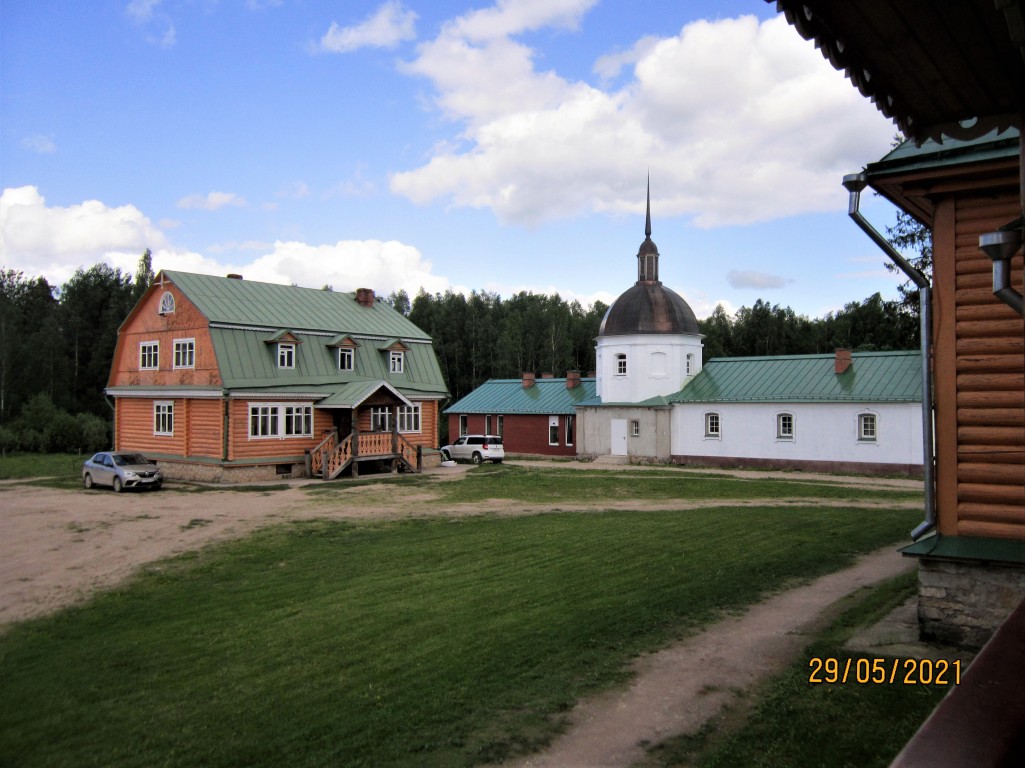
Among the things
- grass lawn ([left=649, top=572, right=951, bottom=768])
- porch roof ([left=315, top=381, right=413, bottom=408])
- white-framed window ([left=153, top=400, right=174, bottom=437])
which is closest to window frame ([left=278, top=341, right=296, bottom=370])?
porch roof ([left=315, top=381, right=413, bottom=408])

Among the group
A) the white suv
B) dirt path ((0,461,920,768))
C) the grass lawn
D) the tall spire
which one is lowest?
dirt path ((0,461,920,768))

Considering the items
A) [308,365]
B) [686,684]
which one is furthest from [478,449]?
[686,684]

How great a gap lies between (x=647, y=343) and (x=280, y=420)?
1862cm

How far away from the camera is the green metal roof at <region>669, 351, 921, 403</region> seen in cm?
3184

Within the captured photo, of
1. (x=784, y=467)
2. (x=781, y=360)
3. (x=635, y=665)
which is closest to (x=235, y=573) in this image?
(x=635, y=665)

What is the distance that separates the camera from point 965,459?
28.1ft

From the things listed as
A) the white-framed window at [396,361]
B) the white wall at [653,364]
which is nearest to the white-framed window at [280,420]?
the white-framed window at [396,361]

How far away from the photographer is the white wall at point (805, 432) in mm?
31078

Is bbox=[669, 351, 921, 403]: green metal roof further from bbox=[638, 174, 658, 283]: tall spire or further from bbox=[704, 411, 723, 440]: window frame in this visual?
bbox=[638, 174, 658, 283]: tall spire

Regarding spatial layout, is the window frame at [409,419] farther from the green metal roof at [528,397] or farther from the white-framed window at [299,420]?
the green metal roof at [528,397]

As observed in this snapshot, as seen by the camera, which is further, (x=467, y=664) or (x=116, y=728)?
(x=467, y=664)

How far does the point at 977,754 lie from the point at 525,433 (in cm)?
4297

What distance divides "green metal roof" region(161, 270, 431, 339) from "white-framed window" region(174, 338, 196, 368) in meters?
1.72

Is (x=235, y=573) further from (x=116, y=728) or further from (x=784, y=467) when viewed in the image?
(x=784, y=467)
